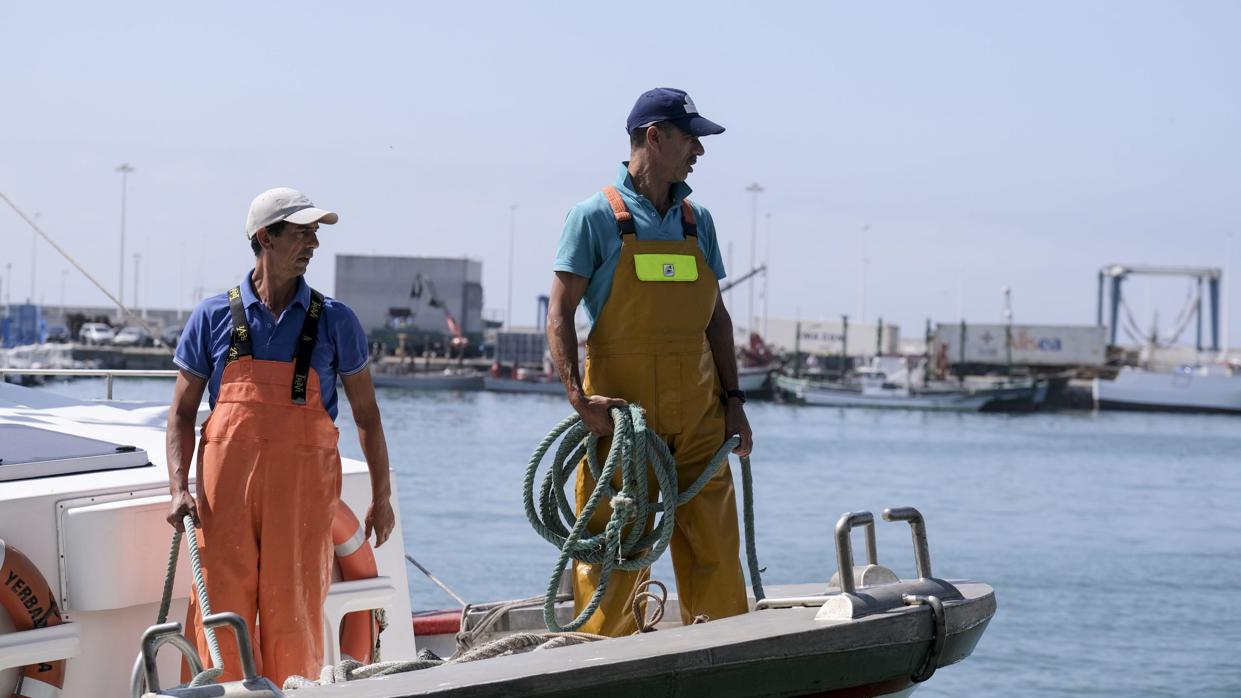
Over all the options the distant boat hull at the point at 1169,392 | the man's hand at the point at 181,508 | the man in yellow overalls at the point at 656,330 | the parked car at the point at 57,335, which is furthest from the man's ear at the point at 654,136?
the parked car at the point at 57,335

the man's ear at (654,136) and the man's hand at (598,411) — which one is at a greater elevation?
the man's ear at (654,136)

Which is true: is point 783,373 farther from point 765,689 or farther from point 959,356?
point 765,689

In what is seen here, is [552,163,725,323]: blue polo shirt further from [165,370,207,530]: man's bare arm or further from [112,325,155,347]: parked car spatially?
[112,325,155,347]: parked car

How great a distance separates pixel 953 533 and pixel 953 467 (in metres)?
16.8

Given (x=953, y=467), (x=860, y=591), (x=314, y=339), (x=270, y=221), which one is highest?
(x=270, y=221)

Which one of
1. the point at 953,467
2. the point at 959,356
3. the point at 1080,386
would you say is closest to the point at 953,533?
the point at 953,467

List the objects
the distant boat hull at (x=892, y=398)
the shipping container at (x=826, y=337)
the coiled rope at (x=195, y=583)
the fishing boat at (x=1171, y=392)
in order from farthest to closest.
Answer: the shipping container at (x=826, y=337), the fishing boat at (x=1171, y=392), the distant boat hull at (x=892, y=398), the coiled rope at (x=195, y=583)

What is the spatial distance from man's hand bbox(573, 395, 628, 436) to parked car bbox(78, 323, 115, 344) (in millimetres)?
82611

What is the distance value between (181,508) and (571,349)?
129 centimetres

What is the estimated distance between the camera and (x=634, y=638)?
13.2 feet

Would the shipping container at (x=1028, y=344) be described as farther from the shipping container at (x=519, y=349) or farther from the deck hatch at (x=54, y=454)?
the deck hatch at (x=54, y=454)

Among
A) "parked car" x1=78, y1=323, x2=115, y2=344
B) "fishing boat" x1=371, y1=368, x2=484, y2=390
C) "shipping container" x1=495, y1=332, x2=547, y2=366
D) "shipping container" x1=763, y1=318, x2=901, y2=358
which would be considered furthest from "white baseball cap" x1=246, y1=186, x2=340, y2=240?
"shipping container" x1=763, y1=318, x2=901, y2=358

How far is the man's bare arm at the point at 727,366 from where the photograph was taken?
16.8 feet

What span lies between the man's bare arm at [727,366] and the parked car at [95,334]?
8236cm
